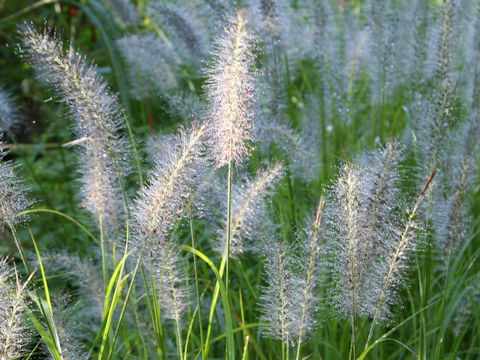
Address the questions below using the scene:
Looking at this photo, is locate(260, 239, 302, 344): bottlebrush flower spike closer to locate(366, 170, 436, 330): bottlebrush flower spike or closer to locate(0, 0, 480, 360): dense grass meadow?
locate(0, 0, 480, 360): dense grass meadow

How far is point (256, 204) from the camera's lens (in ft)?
6.86

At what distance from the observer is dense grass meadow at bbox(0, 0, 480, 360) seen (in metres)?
1.74

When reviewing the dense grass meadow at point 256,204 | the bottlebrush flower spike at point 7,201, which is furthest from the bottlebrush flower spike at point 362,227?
the bottlebrush flower spike at point 7,201

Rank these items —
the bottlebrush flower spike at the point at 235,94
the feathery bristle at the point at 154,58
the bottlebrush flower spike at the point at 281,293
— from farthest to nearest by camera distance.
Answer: the feathery bristle at the point at 154,58, the bottlebrush flower spike at the point at 281,293, the bottlebrush flower spike at the point at 235,94

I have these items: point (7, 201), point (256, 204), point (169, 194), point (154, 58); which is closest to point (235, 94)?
point (169, 194)

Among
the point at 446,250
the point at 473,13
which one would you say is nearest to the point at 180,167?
the point at 446,250

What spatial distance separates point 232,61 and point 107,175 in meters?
0.66

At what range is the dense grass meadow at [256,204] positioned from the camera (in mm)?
1744

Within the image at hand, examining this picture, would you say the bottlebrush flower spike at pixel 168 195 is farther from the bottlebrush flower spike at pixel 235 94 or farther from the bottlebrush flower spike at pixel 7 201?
the bottlebrush flower spike at pixel 7 201

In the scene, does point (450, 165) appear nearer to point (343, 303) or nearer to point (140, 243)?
point (343, 303)

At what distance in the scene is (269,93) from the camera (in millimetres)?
2990

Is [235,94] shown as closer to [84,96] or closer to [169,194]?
[169,194]

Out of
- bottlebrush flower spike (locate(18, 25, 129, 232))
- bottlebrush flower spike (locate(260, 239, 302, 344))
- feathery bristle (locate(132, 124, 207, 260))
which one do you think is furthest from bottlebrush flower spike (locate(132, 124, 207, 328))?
bottlebrush flower spike (locate(260, 239, 302, 344))

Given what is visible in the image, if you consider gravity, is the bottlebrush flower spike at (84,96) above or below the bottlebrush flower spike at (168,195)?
above
